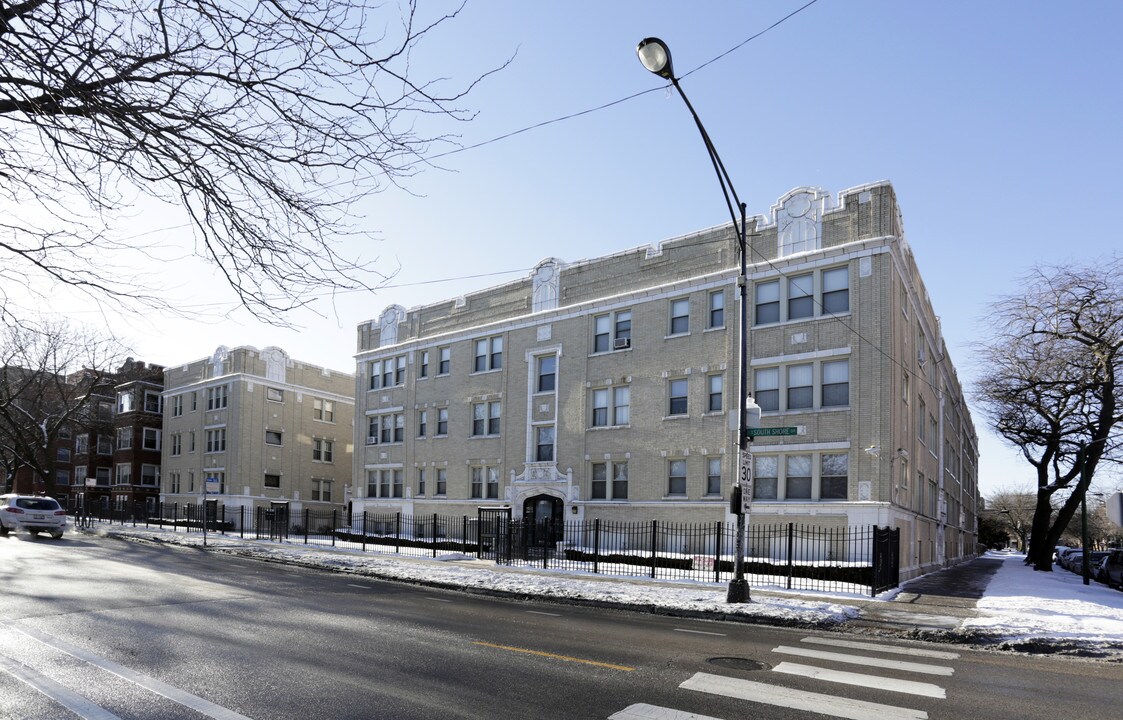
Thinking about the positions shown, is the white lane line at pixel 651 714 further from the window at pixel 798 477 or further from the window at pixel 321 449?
the window at pixel 321 449

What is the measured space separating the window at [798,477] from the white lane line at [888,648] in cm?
1426

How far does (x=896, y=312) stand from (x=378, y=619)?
2005 cm

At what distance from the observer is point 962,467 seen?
53.4 meters

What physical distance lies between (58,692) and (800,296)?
23711 millimetres

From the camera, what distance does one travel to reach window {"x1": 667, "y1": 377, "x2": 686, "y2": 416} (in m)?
29.2

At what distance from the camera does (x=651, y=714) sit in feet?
21.6

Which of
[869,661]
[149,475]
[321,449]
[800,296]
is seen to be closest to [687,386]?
[800,296]

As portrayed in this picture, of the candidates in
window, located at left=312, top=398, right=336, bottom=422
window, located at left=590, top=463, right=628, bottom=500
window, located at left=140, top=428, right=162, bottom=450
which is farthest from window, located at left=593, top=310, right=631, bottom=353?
window, located at left=140, top=428, right=162, bottom=450

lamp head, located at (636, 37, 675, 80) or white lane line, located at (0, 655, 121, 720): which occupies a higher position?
lamp head, located at (636, 37, 675, 80)

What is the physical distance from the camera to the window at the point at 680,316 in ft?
96.4

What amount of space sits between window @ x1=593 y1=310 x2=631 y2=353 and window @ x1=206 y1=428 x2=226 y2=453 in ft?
100

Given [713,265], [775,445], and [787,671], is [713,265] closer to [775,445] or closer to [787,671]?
[775,445]

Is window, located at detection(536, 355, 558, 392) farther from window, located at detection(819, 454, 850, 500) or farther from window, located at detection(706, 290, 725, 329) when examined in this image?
window, located at detection(819, 454, 850, 500)

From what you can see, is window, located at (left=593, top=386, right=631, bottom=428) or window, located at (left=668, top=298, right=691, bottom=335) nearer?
window, located at (left=668, top=298, right=691, bottom=335)
